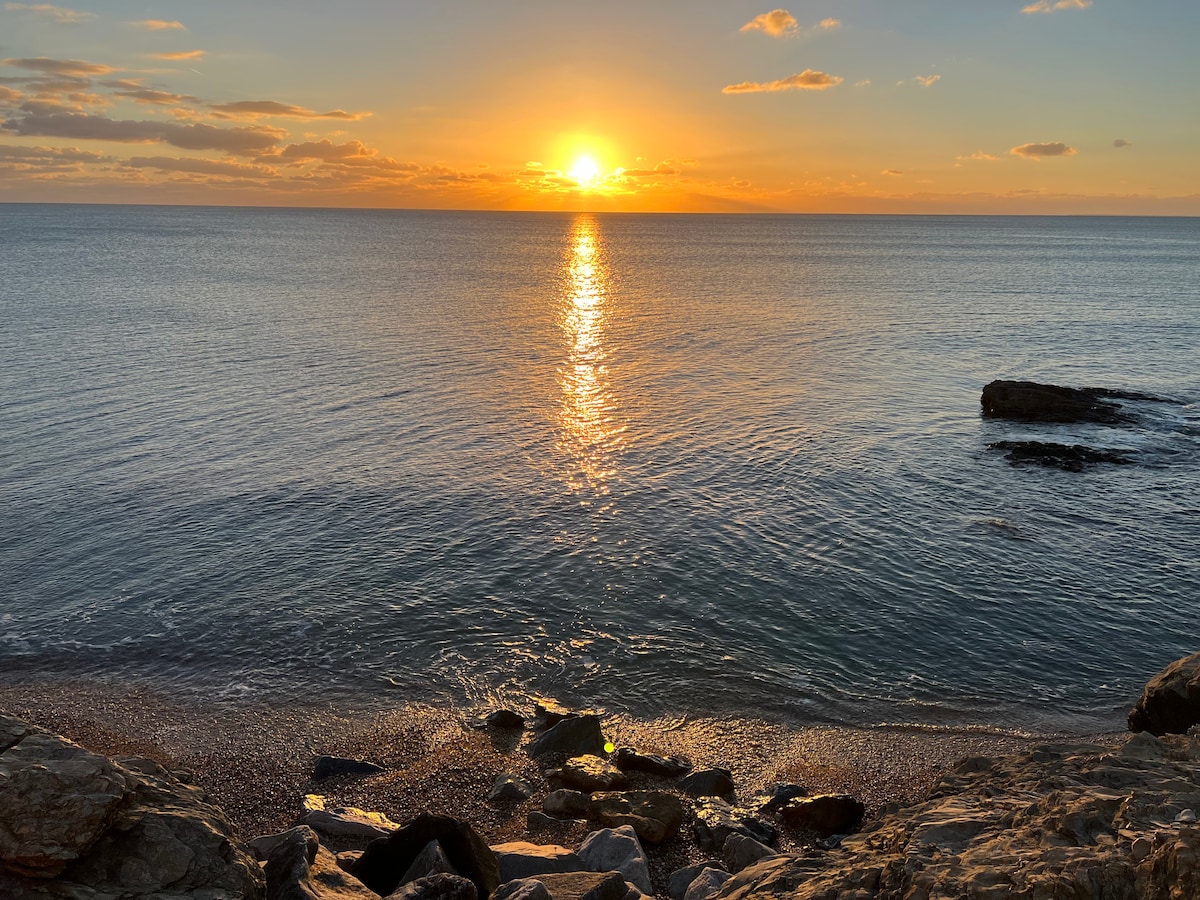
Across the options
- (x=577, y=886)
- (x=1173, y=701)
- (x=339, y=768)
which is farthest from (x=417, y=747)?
(x=1173, y=701)

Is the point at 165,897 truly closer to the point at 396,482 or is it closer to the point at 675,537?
the point at 675,537

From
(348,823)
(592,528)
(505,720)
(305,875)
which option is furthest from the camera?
(592,528)

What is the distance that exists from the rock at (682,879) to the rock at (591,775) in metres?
3.02

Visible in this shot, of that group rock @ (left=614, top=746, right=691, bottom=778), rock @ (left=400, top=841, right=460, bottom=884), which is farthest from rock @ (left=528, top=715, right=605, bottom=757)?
rock @ (left=400, top=841, right=460, bottom=884)

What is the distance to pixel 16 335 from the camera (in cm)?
6831

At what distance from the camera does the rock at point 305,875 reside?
11648 millimetres

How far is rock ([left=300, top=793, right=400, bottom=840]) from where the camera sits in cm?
1580

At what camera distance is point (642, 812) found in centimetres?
1645

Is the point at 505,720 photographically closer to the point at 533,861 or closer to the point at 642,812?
the point at 642,812

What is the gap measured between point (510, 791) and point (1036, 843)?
35.4 feet

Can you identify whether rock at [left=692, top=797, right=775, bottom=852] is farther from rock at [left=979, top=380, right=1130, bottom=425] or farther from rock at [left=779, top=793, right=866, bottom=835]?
rock at [left=979, top=380, right=1130, bottom=425]

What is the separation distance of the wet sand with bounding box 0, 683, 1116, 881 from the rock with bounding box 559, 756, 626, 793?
0.60 metres

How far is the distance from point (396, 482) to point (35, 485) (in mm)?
14696

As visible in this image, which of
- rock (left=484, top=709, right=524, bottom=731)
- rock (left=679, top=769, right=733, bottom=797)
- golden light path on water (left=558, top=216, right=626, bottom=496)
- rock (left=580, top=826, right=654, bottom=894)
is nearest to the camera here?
rock (left=580, top=826, right=654, bottom=894)
